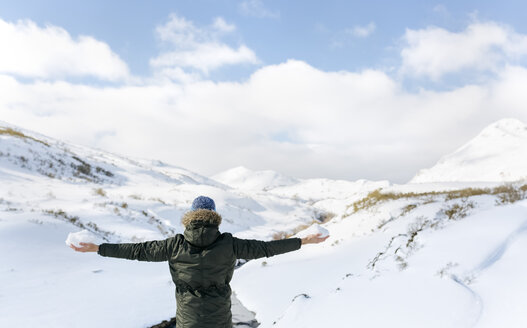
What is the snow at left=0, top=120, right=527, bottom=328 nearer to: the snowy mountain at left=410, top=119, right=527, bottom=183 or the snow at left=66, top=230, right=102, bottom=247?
the snow at left=66, top=230, right=102, bottom=247

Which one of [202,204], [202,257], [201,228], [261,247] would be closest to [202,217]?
[201,228]

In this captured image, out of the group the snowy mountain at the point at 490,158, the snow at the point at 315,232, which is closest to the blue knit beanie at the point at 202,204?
the snow at the point at 315,232

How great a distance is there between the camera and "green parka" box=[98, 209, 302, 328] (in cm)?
244

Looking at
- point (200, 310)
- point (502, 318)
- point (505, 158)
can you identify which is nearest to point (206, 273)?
point (200, 310)

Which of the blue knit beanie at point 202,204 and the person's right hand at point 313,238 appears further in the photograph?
the person's right hand at point 313,238

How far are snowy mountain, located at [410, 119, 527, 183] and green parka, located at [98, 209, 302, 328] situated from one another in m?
60.6

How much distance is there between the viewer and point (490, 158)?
7819 cm

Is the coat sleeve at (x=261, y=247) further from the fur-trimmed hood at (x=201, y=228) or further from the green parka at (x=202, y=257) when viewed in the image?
the fur-trimmed hood at (x=201, y=228)

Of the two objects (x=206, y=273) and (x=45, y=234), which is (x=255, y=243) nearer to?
(x=206, y=273)

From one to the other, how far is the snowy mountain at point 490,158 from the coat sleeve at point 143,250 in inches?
2398

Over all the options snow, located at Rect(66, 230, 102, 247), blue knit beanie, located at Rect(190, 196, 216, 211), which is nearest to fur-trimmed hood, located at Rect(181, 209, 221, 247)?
blue knit beanie, located at Rect(190, 196, 216, 211)

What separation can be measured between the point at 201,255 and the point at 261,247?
530 millimetres

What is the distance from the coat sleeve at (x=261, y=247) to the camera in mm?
2592

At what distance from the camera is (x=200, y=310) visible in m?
2.51
